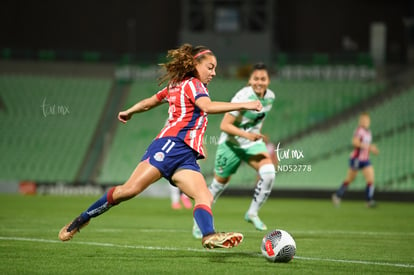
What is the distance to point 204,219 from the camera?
8180mm

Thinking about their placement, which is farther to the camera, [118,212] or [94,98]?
[94,98]

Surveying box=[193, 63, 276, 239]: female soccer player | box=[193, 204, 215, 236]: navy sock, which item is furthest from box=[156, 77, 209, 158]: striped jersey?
box=[193, 63, 276, 239]: female soccer player

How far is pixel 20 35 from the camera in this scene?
33.5m

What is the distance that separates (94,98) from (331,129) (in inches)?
359

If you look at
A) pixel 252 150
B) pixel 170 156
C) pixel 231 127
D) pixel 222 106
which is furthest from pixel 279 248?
pixel 252 150

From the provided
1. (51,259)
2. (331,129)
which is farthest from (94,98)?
(51,259)

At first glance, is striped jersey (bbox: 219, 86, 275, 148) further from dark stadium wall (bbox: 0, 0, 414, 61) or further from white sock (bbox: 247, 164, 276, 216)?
dark stadium wall (bbox: 0, 0, 414, 61)

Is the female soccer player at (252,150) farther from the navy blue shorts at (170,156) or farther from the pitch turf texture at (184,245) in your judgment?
the navy blue shorts at (170,156)

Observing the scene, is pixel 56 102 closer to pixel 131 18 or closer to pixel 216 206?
pixel 131 18

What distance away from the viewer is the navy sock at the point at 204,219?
8.09 m

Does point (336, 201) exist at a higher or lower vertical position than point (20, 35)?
lower

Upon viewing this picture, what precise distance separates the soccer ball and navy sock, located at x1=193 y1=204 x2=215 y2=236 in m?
0.71

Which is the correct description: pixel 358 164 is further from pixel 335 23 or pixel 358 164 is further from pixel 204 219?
pixel 204 219

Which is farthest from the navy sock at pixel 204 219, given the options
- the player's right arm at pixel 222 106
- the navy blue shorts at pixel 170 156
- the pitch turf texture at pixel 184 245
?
the player's right arm at pixel 222 106
